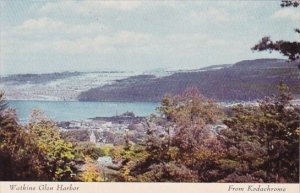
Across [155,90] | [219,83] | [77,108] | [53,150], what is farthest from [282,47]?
[53,150]

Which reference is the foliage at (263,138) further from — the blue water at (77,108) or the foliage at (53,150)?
the foliage at (53,150)

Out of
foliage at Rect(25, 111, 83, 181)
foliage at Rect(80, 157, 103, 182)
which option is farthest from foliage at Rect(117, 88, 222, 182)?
foliage at Rect(25, 111, 83, 181)

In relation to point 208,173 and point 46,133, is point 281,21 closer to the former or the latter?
point 208,173

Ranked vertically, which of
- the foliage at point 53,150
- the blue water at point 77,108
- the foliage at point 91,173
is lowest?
the foliage at point 91,173

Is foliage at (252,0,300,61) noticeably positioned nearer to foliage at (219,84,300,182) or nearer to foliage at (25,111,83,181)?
foliage at (219,84,300,182)

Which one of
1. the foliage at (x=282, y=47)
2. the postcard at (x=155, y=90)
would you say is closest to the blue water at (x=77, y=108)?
the postcard at (x=155, y=90)

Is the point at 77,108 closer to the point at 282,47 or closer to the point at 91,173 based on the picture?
the point at 91,173

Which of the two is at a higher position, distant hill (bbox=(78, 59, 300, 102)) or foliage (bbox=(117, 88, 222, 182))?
distant hill (bbox=(78, 59, 300, 102))
